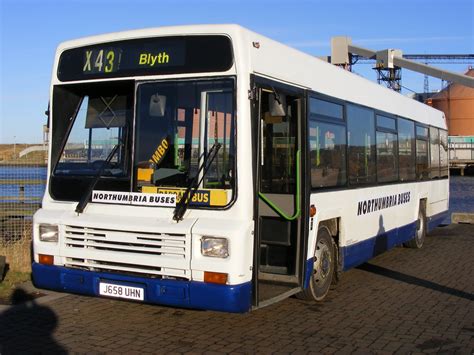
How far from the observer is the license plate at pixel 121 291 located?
18.1 ft

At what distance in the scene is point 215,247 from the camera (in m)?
5.27

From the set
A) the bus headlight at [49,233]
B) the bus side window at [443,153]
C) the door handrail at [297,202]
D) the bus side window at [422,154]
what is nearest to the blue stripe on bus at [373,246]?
the bus side window at [422,154]

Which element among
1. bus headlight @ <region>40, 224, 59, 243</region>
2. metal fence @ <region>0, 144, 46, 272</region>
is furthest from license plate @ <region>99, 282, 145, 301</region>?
metal fence @ <region>0, 144, 46, 272</region>

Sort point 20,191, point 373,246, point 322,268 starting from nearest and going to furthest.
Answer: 1. point 322,268
2. point 373,246
3. point 20,191

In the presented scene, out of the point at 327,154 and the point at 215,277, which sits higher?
the point at 327,154

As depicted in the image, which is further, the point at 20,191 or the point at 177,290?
the point at 20,191

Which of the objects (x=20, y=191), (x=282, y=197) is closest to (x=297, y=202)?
(x=282, y=197)

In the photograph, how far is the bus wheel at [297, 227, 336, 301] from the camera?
23.2ft

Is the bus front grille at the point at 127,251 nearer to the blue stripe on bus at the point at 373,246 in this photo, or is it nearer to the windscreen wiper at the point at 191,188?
the windscreen wiper at the point at 191,188

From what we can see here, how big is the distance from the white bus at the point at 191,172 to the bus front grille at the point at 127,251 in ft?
0.04

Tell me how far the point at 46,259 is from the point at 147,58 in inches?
94.2

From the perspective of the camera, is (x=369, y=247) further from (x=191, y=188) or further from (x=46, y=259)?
(x=46, y=259)

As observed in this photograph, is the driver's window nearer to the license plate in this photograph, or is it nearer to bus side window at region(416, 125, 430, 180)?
the license plate

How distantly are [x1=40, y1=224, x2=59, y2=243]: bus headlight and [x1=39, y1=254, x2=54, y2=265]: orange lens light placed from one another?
170 millimetres
